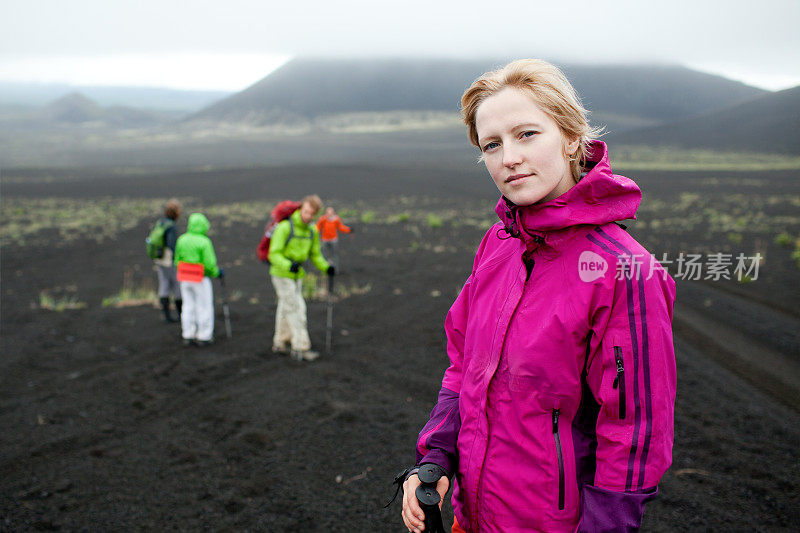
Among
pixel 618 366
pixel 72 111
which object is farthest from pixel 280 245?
pixel 72 111

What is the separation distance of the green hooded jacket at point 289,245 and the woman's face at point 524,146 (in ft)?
16.2

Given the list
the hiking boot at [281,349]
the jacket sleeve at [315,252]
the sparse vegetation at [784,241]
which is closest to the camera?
the jacket sleeve at [315,252]

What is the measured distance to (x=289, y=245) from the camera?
20.4 ft

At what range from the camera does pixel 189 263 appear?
6883 mm

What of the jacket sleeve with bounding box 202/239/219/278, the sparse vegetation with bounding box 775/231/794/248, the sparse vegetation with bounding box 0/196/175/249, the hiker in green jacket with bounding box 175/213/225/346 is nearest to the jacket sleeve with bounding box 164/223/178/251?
the hiker in green jacket with bounding box 175/213/225/346

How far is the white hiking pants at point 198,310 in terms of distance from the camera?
705cm

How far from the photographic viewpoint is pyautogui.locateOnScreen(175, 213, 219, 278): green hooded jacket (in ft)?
22.4

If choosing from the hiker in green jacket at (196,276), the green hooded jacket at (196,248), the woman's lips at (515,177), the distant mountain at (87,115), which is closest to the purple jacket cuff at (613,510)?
the woman's lips at (515,177)

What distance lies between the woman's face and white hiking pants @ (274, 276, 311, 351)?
205 inches

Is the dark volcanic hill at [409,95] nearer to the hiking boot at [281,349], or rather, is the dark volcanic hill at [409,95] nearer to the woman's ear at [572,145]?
the hiking boot at [281,349]

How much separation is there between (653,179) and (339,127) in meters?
102

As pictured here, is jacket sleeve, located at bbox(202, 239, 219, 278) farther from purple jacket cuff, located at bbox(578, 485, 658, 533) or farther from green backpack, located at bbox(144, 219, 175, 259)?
purple jacket cuff, located at bbox(578, 485, 658, 533)

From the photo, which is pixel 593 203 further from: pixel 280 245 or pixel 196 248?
pixel 196 248

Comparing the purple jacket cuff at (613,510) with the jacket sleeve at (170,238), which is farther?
the jacket sleeve at (170,238)
